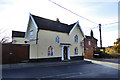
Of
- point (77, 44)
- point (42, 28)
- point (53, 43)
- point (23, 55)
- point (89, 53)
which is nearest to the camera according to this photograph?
point (23, 55)

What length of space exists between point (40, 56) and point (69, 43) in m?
6.14

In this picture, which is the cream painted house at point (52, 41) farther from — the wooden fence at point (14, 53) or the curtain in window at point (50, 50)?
the wooden fence at point (14, 53)

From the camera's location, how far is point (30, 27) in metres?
16.1

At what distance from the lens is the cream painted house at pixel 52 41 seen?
13.6 meters

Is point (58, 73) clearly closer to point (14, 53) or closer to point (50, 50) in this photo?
point (50, 50)

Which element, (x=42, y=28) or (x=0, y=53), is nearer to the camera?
(x=0, y=53)

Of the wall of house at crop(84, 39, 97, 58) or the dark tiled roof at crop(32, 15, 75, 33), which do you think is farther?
the wall of house at crop(84, 39, 97, 58)

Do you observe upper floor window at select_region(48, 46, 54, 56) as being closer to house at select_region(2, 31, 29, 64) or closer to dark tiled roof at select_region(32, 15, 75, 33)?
dark tiled roof at select_region(32, 15, 75, 33)

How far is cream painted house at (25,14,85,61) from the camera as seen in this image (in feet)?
44.6

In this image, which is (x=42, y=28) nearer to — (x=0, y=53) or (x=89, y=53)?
(x=0, y=53)

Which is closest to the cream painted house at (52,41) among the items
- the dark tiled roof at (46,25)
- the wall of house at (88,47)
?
the dark tiled roof at (46,25)

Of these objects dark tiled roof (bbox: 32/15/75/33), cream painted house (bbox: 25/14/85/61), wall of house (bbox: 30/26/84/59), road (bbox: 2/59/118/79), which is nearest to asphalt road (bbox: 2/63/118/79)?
road (bbox: 2/59/118/79)

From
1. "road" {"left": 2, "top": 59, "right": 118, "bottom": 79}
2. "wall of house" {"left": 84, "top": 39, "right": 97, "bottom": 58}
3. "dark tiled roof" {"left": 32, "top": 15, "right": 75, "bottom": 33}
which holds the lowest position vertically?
"road" {"left": 2, "top": 59, "right": 118, "bottom": 79}

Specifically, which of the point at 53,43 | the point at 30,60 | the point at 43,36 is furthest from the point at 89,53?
the point at 30,60
